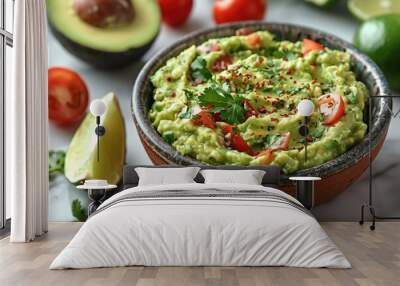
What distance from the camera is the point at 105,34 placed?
5.88 m

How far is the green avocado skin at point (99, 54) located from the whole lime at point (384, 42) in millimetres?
2020

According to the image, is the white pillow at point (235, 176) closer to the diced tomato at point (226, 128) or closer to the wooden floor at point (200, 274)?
the diced tomato at point (226, 128)

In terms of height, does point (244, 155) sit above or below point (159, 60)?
below

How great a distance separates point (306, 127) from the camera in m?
5.78

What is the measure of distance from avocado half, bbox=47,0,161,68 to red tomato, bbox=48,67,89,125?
1.17 feet

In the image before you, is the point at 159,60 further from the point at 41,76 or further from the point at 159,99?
the point at 41,76

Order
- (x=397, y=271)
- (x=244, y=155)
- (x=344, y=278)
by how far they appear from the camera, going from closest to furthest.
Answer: (x=344, y=278) < (x=397, y=271) < (x=244, y=155)

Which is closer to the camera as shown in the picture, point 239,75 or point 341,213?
point 239,75

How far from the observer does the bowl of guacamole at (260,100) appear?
222 inches

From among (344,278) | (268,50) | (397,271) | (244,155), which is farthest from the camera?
(268,50)

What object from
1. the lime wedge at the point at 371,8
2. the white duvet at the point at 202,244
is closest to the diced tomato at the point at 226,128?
the lime wedge at the point at 371,8

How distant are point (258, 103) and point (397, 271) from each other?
2.38 metres

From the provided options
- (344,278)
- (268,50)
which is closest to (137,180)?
(268,50)

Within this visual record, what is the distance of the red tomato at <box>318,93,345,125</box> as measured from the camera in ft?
19.0
